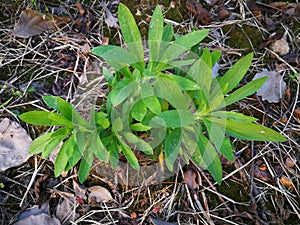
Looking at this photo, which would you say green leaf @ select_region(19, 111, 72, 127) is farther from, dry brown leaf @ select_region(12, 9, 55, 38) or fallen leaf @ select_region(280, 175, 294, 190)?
fallen leaf @ select_region(280, 175, 294, 190)

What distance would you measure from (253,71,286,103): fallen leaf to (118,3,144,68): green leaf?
2.70 feet

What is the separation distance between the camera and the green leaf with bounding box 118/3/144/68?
1.36 metres

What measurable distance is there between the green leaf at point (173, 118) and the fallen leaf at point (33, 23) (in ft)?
3.50

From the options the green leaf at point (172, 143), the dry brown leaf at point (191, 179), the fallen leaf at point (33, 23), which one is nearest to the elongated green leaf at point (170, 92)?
the green leaf at point (172, 143)

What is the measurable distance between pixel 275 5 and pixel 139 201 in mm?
1400

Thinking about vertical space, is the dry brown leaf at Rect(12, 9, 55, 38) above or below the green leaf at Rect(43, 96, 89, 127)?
above

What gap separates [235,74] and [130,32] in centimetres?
43

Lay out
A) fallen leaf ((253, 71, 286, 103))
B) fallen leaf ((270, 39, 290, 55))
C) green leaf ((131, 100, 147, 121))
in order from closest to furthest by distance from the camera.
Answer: green leaf ((131, 100, 147, 121))
fallen leaf ((253, 71, 286, 103))
fallen leaf ((270, 39, 290, 55))

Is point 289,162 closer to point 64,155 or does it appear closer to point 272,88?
point 272,88

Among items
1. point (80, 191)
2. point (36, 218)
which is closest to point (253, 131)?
point (80, 191)

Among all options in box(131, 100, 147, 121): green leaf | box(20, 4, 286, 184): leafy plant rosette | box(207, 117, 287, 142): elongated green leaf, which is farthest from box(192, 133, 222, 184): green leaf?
box(131, 100, 147, 121): green leaf

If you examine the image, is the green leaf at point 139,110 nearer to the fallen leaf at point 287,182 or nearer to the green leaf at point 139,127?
the green leaf at point 139,127

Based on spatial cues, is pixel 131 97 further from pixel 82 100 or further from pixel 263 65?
pixel 263 65

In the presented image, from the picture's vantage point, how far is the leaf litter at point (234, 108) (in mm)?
1669
